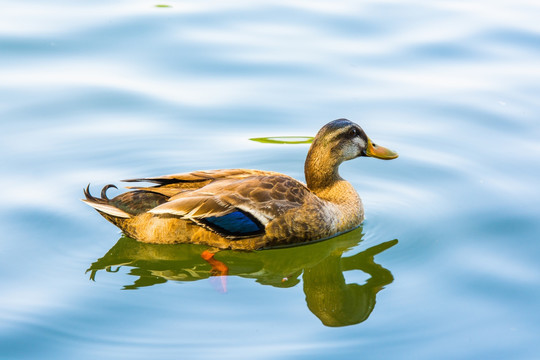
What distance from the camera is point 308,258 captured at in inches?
328

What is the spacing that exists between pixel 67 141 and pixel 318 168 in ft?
10.3

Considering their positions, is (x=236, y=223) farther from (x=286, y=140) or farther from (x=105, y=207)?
(x=286, y=140)

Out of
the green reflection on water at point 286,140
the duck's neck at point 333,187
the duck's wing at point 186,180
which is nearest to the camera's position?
the duck's wing at point 186,180

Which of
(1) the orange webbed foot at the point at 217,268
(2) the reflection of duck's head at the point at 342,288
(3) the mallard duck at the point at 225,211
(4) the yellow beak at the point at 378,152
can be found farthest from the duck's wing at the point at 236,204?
(4) the yellow beak at the point at 378,152

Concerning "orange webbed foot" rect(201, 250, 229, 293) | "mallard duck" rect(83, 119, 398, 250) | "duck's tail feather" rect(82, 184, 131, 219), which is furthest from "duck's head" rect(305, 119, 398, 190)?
"duck's tail feather" rect(82, 184, 131, 219)

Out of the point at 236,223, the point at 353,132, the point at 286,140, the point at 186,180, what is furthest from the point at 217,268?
the point at 286,140

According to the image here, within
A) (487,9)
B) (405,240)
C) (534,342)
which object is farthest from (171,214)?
(487,9)

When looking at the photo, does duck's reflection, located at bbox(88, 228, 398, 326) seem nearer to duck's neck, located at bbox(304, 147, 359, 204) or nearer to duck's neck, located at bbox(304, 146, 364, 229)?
duck's neck, located at bbox(304, 146, 364, 229)

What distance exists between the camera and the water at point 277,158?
6.86 meters

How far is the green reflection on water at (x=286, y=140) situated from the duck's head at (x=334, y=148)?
51.6 inches

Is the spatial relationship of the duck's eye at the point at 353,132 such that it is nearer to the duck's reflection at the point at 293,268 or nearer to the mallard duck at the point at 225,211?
the mallard duck at the point at 225,211

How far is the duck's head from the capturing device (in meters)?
8.88

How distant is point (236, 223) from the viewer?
8.20 metres

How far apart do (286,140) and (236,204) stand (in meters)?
2.35
